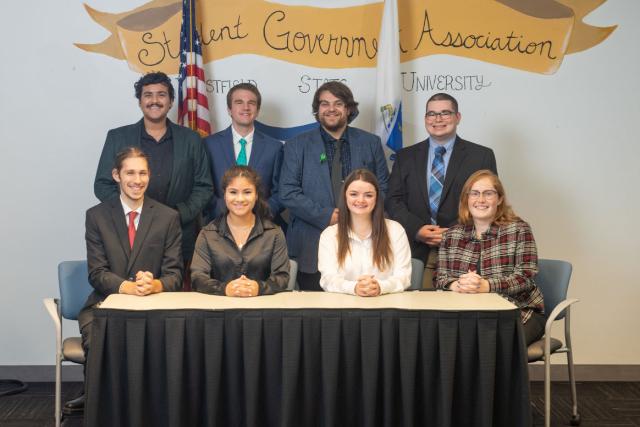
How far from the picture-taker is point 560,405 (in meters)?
4.31

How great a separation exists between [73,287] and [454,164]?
2.14 metres

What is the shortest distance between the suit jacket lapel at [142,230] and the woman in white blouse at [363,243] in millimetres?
859

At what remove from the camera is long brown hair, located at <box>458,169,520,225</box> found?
12.1 ft

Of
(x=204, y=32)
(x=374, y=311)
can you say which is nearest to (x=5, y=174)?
(x=204, y=32)

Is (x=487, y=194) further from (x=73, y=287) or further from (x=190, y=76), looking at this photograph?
(x=73, y=287)

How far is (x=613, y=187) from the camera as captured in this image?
482cm

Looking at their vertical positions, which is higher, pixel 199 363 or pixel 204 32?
pixel 204 32

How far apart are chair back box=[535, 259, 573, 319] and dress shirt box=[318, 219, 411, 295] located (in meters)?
0.84

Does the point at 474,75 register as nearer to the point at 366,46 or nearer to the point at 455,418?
the point at 366,46

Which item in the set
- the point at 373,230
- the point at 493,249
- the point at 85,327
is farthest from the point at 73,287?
the point at 493,249

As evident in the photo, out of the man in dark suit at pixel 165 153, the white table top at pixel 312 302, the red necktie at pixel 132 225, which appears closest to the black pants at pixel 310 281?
the man in dark suit at pixel 165 153

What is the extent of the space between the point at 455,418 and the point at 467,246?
3.21 feet

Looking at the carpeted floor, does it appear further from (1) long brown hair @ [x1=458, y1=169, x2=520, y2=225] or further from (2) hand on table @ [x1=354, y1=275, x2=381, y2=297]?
(2) hand on table @ [x1=354, y1=275, x2=381, y2=297]

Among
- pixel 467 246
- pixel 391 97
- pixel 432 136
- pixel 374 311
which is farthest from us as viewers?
Result: pixel 391 97
